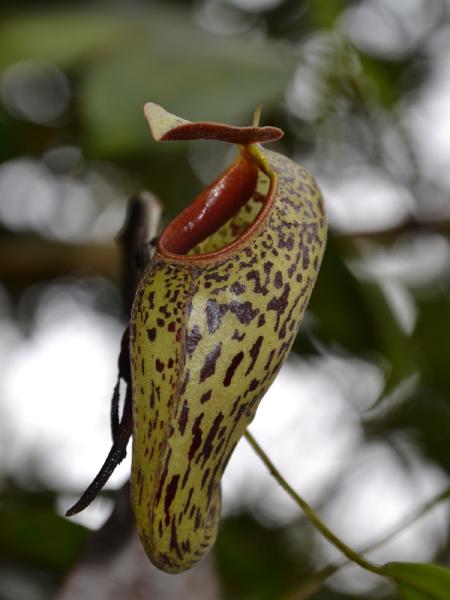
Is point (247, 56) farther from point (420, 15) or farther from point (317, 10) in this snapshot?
point (420, 15)

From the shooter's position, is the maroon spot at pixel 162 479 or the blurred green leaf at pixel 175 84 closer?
the maroon spot at pixel 162 479

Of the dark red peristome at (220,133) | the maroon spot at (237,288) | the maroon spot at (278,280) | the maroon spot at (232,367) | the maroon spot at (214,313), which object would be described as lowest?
the maroon spot at (232,367)

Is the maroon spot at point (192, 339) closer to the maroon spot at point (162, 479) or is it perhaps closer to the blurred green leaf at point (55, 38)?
the maroon spot at point (162, 479)

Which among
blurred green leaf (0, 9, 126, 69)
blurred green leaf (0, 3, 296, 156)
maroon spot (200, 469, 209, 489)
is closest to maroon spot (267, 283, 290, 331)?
maroon spot (200, 469, 209, 489)

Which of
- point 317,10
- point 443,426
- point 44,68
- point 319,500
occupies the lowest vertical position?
point 319,500

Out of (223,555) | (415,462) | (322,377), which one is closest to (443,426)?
(415,462)

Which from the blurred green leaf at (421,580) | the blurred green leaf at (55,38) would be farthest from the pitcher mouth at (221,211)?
the blurred green leaf at (55,38)
